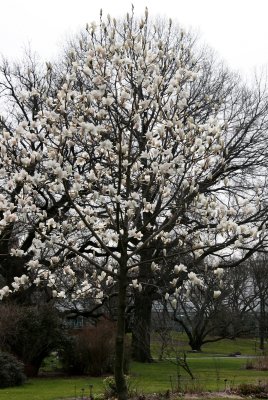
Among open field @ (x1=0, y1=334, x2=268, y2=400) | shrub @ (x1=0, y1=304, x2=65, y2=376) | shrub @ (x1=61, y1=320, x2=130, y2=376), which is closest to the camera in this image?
open field @ (x1=0, y1=334, x2=268, y2=400)

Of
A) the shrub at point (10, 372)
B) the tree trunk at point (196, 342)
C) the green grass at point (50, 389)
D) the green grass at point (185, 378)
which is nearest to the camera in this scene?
the green grass at point (50, 389)

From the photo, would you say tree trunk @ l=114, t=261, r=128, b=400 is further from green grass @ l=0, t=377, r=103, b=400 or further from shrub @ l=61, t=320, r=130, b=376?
shrub @ l=61, t=320, r=130, b=376

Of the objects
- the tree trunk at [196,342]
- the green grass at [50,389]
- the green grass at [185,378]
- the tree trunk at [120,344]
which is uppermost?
the tree trunk at [196,342]

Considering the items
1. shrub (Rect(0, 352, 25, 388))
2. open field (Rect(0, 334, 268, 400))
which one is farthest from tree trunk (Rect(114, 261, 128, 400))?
shrub (Rect(0, 352, 25, 388))

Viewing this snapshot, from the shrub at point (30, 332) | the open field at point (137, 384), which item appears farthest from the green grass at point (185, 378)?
the shrub at point (30, 332)

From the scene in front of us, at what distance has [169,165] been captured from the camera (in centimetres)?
741

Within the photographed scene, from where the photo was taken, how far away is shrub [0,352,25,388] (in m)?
14.2

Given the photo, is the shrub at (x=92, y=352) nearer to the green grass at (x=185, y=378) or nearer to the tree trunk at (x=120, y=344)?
the green grass at (x=185, y=378)

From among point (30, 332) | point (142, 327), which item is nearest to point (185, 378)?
point (142, 327)

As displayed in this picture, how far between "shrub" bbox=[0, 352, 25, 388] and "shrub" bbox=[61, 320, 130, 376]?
2779mm

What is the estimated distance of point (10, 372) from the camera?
47.0 ft

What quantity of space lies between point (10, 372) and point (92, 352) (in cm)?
338

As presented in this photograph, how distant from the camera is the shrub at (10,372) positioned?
14.2 metres

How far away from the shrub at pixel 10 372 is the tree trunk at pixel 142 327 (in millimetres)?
3739
